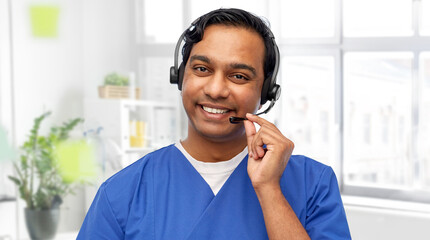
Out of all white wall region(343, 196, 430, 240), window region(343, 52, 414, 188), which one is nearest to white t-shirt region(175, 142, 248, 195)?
white wall region(343, 196, 430, 240)

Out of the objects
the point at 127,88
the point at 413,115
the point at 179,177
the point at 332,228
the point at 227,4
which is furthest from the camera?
the point at 127,88

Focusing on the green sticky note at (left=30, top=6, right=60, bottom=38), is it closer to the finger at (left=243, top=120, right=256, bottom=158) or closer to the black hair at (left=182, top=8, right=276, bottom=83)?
the black hair at (left=182, top=8, right=276, bottom=83)

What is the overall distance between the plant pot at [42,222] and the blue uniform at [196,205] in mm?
2398

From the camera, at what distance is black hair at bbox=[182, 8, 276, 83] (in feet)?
4.02

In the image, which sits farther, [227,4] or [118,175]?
[227,4]

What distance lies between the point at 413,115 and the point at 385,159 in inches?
12.9

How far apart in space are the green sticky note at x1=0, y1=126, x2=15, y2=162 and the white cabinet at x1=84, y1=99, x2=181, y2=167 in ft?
1.73

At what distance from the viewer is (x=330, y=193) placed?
1.24 m

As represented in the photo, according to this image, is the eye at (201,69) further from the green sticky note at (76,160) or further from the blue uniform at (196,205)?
the green sticky note at (76,160)

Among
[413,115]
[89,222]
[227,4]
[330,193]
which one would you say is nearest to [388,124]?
[413,115]

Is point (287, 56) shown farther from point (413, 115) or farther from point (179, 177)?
point (179, 177)

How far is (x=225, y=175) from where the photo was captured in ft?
4.25

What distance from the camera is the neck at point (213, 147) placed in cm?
128

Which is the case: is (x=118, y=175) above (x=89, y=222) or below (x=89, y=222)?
above
